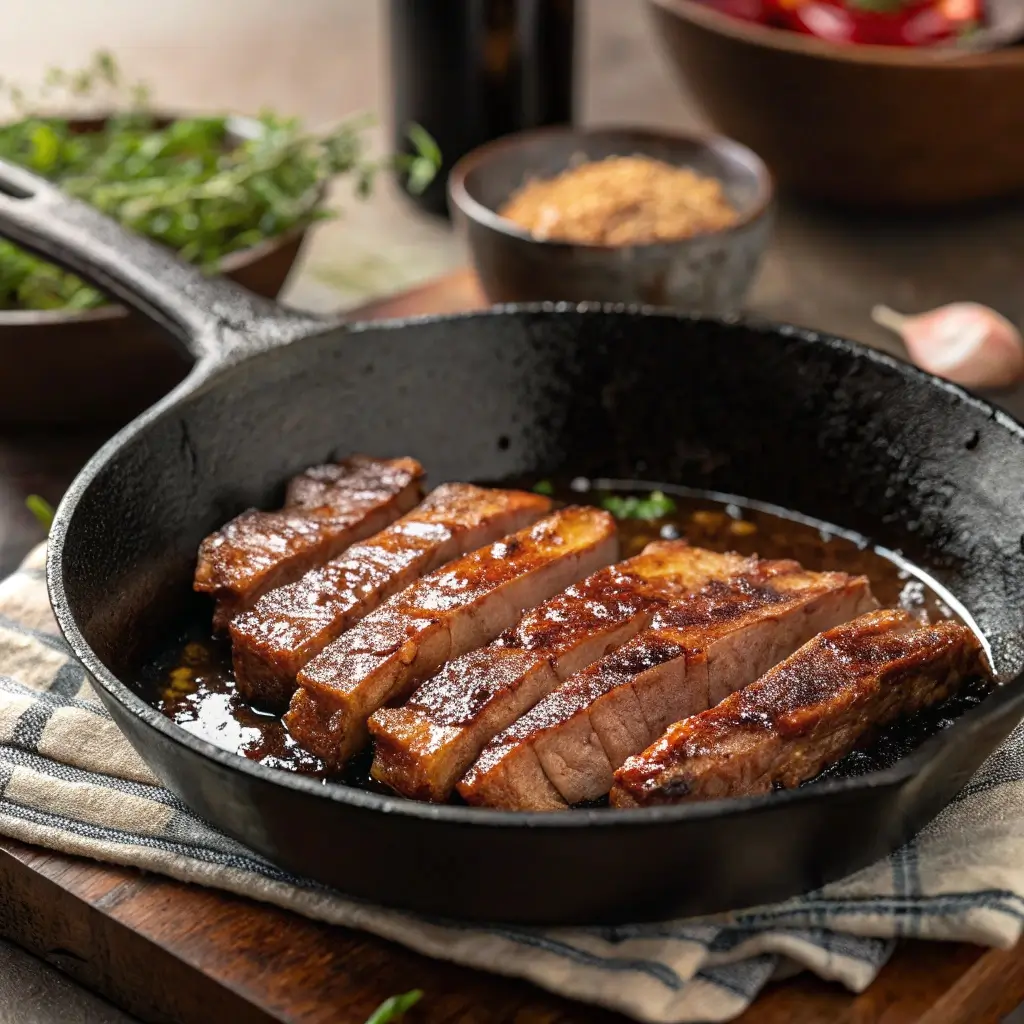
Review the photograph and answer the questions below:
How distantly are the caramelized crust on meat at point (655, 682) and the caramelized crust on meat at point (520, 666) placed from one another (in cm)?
4

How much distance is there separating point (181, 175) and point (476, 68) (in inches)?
39.8

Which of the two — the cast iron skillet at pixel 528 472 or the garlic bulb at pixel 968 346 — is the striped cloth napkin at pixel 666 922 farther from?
the garlic bulb at pixel 968 346

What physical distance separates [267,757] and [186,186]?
191cm

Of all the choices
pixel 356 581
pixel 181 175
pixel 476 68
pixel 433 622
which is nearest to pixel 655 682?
pixel 433 622

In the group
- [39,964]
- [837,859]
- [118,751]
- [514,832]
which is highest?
[514,832]

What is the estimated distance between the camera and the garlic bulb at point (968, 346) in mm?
3305

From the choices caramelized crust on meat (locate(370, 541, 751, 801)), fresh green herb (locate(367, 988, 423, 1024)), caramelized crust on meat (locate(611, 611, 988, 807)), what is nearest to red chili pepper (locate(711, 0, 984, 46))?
caramelized crust on meat (locate(370, 541, 751, 801))

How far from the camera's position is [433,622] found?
7.11 ft

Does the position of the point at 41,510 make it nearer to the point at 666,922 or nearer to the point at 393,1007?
the point at 393,1007

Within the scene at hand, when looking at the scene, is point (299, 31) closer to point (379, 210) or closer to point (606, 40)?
point (606, 40)

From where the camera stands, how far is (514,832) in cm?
158

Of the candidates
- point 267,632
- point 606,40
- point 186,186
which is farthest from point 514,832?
point 606,40

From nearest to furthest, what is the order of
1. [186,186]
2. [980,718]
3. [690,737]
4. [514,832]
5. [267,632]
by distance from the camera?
[514,832]
[980,718]
[690,737]
[267,632]
[186,186]

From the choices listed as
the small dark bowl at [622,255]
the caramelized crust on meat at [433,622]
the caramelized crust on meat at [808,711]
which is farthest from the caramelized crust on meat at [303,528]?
the small dark bowl at [622,255]
